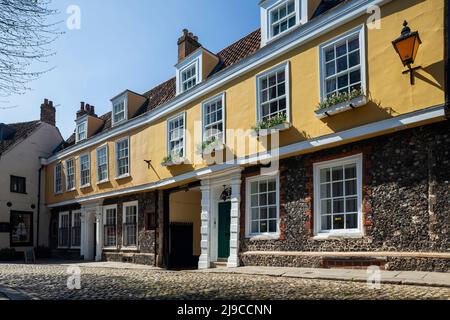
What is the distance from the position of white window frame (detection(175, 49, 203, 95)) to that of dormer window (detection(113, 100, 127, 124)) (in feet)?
14.7

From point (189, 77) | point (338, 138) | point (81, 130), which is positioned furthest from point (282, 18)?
point (81, 130)

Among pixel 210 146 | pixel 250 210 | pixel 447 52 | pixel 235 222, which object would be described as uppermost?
pixel 447 52

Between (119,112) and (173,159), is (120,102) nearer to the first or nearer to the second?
(119,112)

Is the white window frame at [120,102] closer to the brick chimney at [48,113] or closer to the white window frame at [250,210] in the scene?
the brick chimney at [48,113]

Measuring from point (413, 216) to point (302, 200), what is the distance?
3.12 metres

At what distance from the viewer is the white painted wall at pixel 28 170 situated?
25.6 metres

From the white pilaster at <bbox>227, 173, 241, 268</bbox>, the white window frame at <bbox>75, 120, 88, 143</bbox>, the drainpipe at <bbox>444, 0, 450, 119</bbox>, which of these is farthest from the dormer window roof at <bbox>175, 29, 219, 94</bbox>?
the drainpipe at <bbox>444, 0, 450, 119</bbox>

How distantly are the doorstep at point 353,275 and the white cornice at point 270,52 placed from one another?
→ 6.11 m

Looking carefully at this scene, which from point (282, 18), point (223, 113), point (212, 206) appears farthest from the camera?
point (212, 206)

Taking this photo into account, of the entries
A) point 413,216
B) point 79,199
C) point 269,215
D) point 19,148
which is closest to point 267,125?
point 269,215

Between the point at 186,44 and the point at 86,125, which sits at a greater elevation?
the point at 186,44

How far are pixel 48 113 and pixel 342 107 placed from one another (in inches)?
Answer: 924

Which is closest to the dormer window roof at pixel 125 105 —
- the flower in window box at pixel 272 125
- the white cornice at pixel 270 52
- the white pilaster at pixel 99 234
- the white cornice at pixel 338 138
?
the white cornice at pixel 270 52

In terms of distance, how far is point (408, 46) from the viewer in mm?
9445
